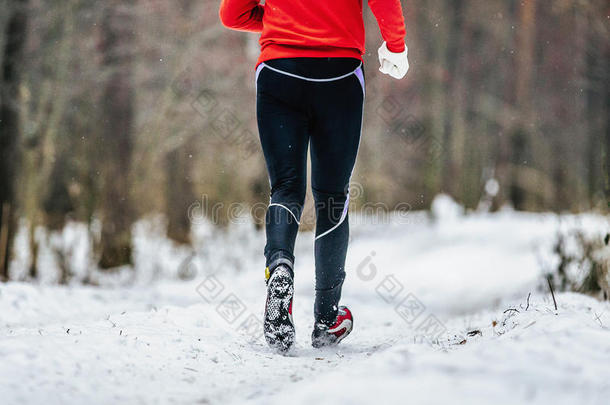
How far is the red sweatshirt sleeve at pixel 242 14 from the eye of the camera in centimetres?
246

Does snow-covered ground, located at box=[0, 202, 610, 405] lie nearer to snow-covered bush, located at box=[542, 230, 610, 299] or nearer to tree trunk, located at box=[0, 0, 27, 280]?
snow-covered bush, located at box=[542, 230, 610, 299]

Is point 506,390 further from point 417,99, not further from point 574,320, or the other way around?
point 417,99

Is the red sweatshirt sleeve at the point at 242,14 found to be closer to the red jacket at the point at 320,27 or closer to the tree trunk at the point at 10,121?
the red jacket at the point at 320,27

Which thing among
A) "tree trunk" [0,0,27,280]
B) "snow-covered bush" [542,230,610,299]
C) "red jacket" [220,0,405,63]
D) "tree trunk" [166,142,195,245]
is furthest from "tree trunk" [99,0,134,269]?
"red jacket" [220,0,405,63]

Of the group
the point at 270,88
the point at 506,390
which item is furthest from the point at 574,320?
the point at 270,88

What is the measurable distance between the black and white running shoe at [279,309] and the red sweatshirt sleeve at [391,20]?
1107mm

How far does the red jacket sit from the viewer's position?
225 centimetres

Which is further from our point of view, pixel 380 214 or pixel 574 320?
pixel 380 214

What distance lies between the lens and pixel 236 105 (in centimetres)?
1029

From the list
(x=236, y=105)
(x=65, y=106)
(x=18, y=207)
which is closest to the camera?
(x=18, y=207)

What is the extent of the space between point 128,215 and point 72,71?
7.11ft

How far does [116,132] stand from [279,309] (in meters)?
6.88

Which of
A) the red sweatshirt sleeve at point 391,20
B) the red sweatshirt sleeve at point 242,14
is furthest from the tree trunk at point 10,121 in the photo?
the red sweatshirt sleeve at point 391,20

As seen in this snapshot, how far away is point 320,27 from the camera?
2252mm
